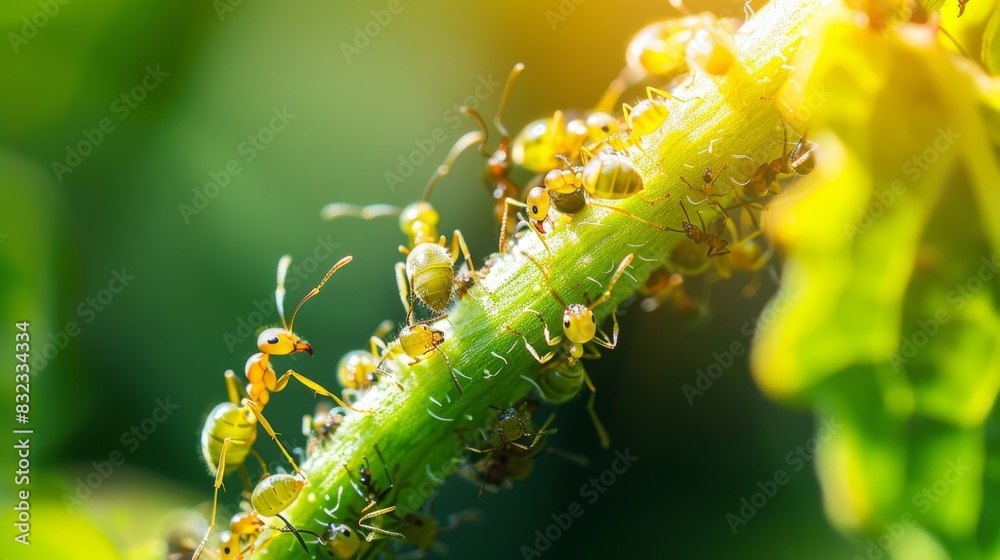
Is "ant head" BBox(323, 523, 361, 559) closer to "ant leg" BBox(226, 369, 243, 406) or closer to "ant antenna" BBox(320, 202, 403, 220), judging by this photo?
"ant leg" BBox(226, 369, 243, 406)

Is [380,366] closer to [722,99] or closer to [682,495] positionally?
A: [722,99]

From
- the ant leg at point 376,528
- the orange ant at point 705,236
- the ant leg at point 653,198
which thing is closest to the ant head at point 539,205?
the ant leg at point 653,198

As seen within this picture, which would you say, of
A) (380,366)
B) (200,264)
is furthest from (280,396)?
(380,366)

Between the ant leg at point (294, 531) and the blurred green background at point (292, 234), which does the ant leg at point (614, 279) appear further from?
the blurred green background at point (292, 234)

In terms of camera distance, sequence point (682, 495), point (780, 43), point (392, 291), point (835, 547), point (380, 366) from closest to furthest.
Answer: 1. point (780, 43)
2. point (380, 366)
3. point (835, 547)
4. point (682, 495)
5. point (392, 291)

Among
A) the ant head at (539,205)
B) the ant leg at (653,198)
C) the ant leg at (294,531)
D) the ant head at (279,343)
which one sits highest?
the ant head at (539,205)

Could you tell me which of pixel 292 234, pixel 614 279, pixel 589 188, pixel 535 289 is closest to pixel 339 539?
pixel 535 289

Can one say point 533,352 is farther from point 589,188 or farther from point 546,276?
point 589,188

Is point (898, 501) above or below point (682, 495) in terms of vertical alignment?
above
